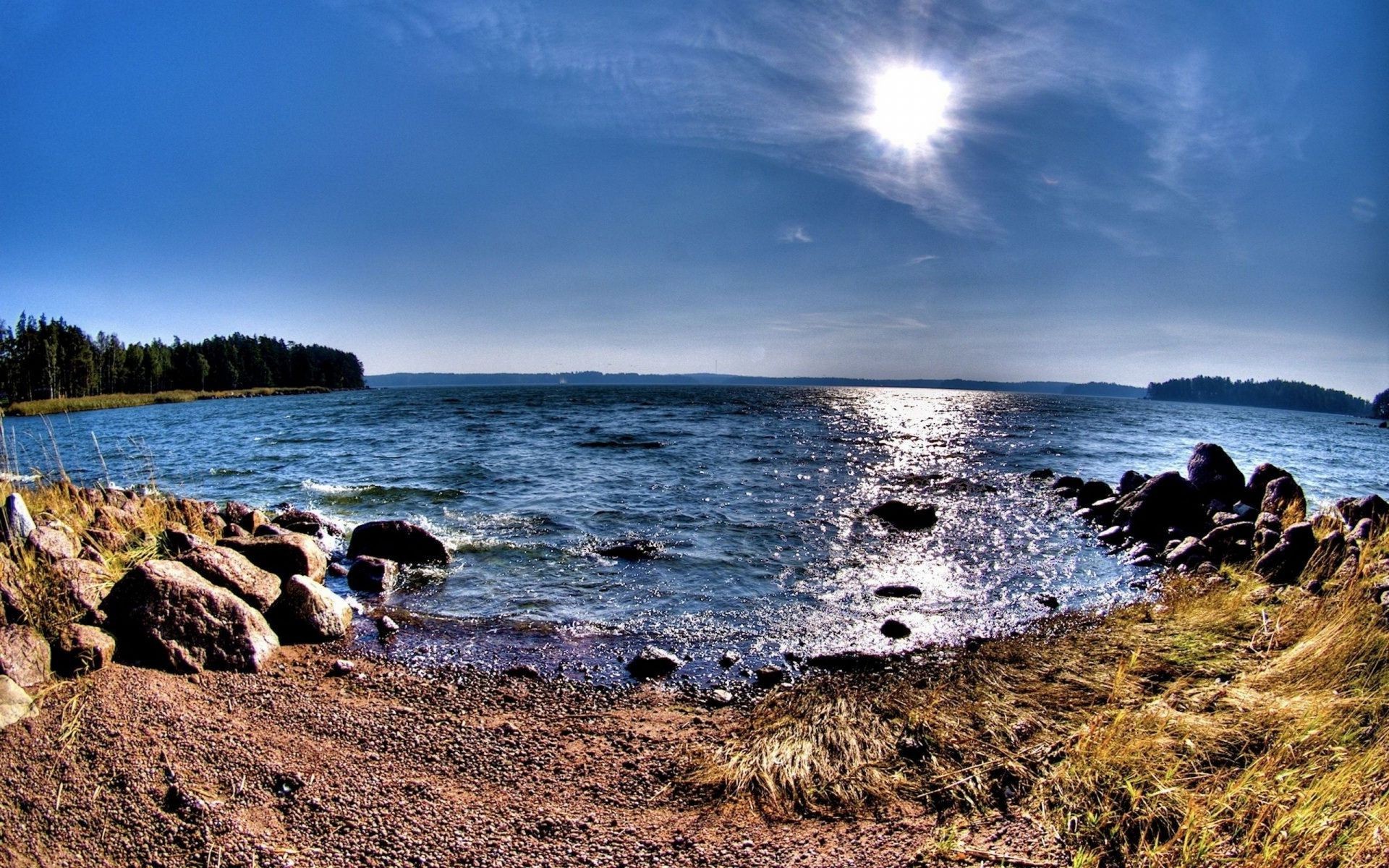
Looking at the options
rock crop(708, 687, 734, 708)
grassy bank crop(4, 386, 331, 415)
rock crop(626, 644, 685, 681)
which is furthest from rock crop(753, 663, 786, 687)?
grassy bank crop(4, 386, 331, 415)

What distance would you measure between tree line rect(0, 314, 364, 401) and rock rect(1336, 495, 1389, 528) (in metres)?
132

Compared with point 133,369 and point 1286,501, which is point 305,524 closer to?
point 1286,501

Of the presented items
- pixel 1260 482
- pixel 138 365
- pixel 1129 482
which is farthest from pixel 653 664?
pixel 138 365

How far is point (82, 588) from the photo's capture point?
21.0ft

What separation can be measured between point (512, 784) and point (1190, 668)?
26.4 feet

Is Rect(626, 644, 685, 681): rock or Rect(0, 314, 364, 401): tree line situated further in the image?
Rect(0, 314, 364, 401): tree line

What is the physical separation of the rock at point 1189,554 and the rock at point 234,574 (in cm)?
1798

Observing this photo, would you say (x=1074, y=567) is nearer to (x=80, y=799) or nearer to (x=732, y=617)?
(x=732, y=617)

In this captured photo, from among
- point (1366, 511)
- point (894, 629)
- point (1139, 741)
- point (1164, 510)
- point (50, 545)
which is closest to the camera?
point (1139, 741)

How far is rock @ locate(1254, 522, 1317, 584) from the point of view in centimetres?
998

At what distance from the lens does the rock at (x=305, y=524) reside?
1399 centimetres

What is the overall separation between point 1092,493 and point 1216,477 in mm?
3519

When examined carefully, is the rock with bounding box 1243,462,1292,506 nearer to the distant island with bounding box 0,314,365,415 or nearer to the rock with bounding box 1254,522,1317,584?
the rock with bounding box 1254,522,1317,584

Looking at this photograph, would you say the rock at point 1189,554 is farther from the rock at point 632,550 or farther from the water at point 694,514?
the rock at point 632,550
